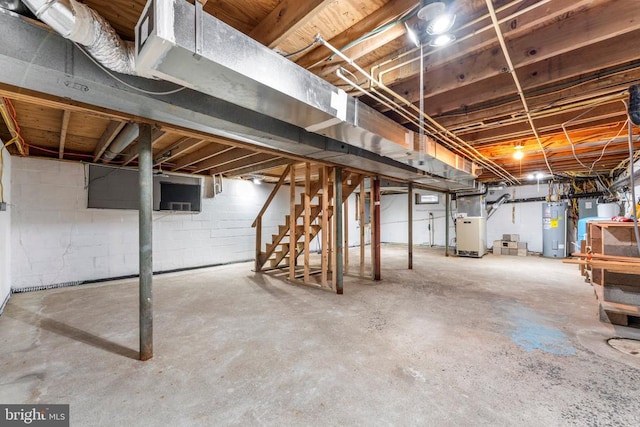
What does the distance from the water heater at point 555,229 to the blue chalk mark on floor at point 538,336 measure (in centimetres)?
517

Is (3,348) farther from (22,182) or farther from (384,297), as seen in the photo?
(384,297)

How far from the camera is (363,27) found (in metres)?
1.57

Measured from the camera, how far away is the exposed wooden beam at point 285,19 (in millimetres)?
1325

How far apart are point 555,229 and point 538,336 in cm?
586

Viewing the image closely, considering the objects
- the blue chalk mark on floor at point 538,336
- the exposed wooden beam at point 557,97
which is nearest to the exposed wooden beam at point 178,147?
the exposed wooden beam at point 557,97

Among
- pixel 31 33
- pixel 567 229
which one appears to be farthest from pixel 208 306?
pixel 567 229

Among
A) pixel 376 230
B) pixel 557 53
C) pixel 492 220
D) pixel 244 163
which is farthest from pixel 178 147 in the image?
pixel 492 220

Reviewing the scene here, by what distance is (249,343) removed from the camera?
2365mm

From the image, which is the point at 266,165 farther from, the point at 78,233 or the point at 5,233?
the point at 5,233

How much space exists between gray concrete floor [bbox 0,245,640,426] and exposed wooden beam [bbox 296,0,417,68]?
7.26ft

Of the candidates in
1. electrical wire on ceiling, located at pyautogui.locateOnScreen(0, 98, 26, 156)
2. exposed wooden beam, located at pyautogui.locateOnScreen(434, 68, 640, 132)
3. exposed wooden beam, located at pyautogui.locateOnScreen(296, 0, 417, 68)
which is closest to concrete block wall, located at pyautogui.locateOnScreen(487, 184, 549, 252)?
exposed wooden beam, located at pyautogui.locateOnScreen(434, 68, 640, 132)

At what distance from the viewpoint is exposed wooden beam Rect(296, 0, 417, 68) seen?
1413mm

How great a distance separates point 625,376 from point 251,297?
357 centimetres

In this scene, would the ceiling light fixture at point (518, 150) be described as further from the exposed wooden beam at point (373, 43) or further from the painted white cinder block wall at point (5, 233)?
the painted white cinder block wall at point (5, 233)
